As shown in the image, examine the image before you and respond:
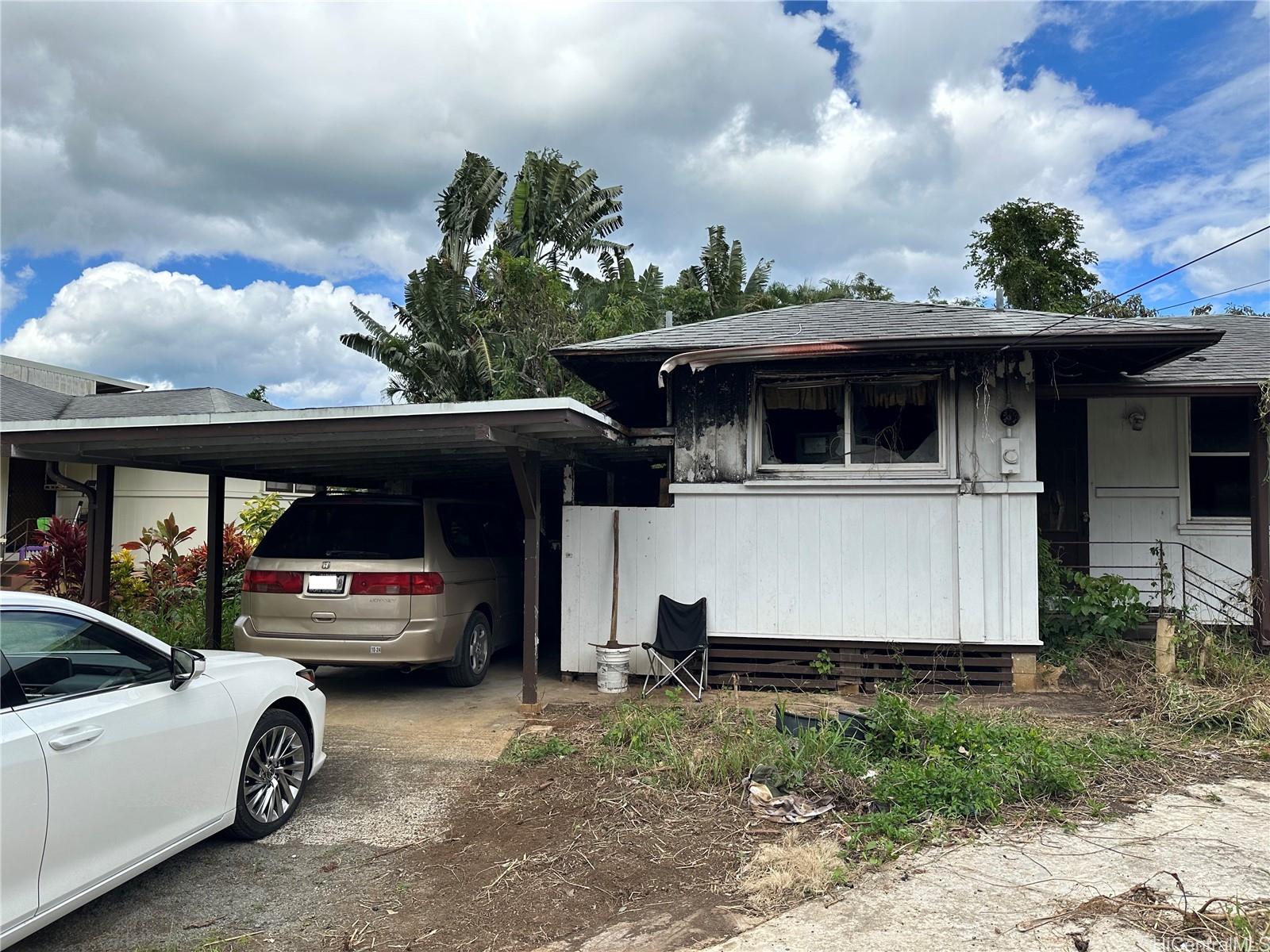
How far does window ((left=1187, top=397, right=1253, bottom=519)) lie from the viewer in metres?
8.77

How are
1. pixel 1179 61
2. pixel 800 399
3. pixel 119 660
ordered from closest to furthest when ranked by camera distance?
pixel 119 660, pixel 1179 61, pixel 800 399

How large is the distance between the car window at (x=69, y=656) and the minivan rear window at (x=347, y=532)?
3.16m

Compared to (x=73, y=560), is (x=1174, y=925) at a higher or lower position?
lower

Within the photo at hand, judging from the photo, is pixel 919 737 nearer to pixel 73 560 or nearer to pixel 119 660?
pixel 119 660

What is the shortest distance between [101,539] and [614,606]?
476 centimetres

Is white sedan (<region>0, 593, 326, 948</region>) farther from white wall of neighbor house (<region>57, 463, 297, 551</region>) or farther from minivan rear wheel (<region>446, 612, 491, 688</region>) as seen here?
white wall of neighbor house (<region>57, 463, 297, 551</region>)

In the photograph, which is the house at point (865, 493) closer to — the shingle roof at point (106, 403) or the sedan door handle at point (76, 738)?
the sedan door handle at point (76, 738)

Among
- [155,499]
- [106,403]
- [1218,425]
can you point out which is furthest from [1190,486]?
[106,403]

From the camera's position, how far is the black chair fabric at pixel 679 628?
24.3ft

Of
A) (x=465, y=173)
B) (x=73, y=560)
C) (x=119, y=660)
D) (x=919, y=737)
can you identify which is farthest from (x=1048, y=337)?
(x=465, y=173)

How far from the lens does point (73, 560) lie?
10977mm

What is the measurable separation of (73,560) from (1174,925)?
12.4 metres

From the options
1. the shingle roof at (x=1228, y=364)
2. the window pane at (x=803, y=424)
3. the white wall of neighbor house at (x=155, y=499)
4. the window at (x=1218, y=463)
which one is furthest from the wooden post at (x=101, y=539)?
the window at (x=1218, y=463)

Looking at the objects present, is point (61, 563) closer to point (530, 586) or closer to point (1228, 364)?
point (530, 586)
